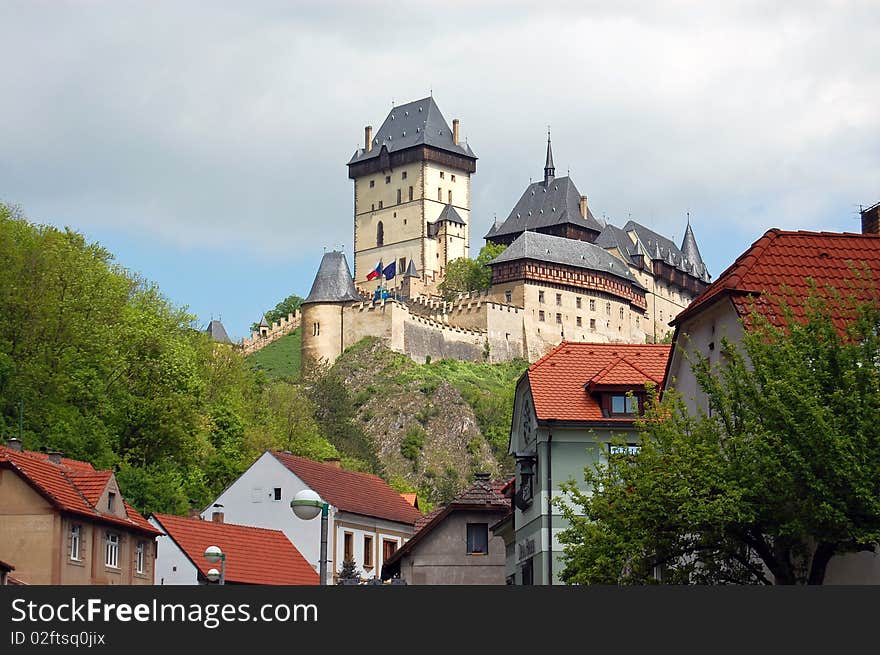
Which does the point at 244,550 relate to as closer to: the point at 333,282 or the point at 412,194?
the point at 333,282

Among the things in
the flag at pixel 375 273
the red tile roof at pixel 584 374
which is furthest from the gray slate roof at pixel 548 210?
the red tile roof at pixel 584 374

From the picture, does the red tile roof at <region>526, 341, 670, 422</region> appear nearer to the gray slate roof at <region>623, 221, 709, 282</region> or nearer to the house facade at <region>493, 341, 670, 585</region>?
the house facade at <region>493, 341, 670, 585</region>

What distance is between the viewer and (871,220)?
29078 mm

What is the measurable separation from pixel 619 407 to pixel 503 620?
62.7 ft

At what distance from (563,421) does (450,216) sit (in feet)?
442

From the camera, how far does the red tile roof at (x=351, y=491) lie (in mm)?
56844

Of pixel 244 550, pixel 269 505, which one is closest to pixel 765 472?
pixel 244 550

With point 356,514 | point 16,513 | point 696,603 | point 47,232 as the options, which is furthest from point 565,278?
point 696,603

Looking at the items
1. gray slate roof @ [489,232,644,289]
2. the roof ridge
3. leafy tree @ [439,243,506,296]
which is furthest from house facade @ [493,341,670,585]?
leafy tree @ [439,243,506,296]

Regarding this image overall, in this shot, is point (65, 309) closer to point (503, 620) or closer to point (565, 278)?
point (503, 620)

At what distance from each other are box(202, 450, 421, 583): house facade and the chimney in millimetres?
28688

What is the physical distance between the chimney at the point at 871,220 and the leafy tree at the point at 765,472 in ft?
19.1

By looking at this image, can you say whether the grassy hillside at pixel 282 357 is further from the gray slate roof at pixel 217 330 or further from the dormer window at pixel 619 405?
the dormer window at pixel 619 405

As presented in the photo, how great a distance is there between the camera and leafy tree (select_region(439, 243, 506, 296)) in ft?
501
